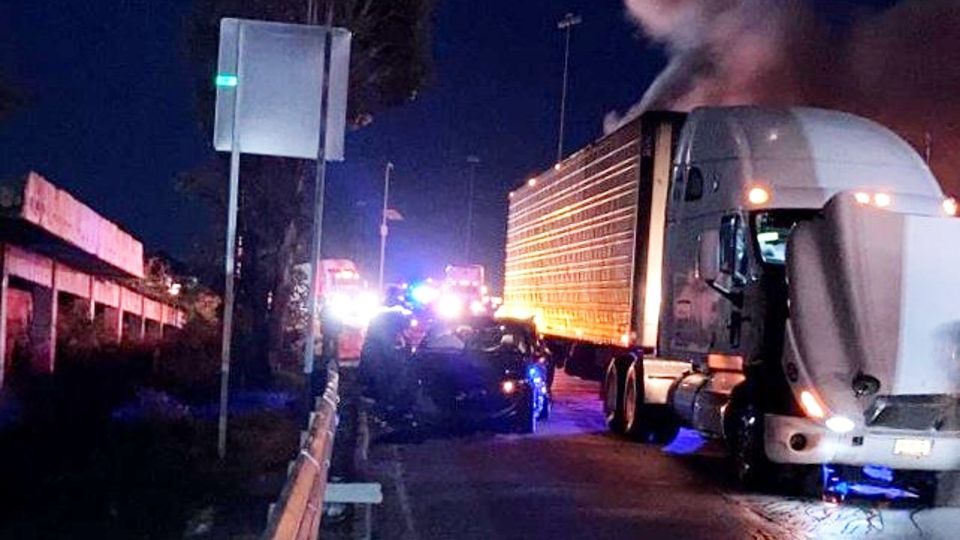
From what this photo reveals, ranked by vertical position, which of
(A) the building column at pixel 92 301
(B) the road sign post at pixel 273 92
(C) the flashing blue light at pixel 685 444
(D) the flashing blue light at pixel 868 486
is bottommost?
(C) the flashing blue light at pixel 685 444

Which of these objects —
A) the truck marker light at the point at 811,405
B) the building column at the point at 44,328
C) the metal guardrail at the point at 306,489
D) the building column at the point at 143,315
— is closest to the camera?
the metal guardrail at the point at 306,489

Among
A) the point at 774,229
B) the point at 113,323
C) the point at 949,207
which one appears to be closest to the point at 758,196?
the point at 774,229

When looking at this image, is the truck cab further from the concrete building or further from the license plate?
the concrete building

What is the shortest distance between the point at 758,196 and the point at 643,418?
4193 millimetres

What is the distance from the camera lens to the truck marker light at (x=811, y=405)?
12180 millimetres

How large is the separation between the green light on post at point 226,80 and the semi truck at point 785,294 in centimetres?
514

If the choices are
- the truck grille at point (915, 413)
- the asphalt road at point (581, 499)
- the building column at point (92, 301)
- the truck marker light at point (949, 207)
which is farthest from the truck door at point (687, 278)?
the building column at point (92, 301)

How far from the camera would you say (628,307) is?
1805cm

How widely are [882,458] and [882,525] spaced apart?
2.96 ft

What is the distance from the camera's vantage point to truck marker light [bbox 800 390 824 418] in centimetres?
1218

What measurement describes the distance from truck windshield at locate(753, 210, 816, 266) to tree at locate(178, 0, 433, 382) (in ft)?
25.4

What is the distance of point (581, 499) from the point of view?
1218 cm

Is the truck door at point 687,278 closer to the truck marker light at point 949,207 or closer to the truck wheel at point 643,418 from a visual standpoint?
the truck wheel at point 643,418

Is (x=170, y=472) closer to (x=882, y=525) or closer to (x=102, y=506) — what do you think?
(x=102, y=506)
